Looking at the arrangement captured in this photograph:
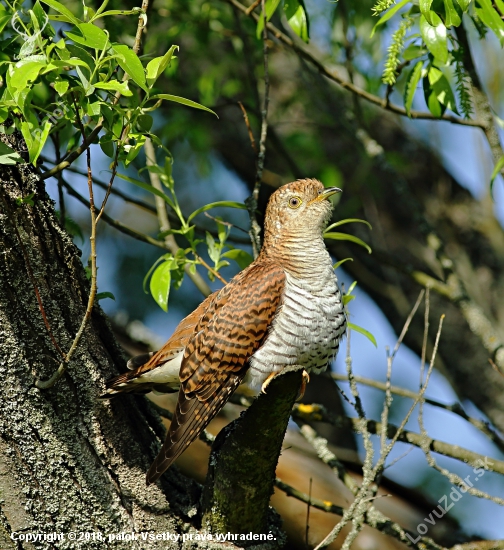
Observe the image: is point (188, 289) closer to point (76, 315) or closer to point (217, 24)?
point (217, 24)

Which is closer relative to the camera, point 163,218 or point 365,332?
point 365,332

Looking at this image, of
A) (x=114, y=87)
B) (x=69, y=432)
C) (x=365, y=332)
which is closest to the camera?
(x=114, y=87)

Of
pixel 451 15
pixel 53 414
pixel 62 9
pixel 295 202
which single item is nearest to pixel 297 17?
pixel 451 15

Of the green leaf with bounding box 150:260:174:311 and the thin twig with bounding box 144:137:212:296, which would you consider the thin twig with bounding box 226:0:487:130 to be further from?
the green leaf with bounding box 150:260:174:311

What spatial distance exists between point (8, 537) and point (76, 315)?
77cm

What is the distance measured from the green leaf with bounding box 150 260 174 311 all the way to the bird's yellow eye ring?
718 mm

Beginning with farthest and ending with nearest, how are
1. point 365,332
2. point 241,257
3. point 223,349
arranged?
point 241,257, point 365,332, point 223,349

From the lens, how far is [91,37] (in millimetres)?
1914

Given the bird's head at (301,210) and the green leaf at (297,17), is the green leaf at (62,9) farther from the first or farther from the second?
the bird's head at (301,210)

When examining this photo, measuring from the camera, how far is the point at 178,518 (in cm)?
260

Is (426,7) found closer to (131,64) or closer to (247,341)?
(131,64)

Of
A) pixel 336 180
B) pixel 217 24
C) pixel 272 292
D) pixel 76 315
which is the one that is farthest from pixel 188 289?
pixel 76 315

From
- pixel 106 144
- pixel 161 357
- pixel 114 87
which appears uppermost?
pixel 114 87

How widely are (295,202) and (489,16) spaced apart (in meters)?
1.29
